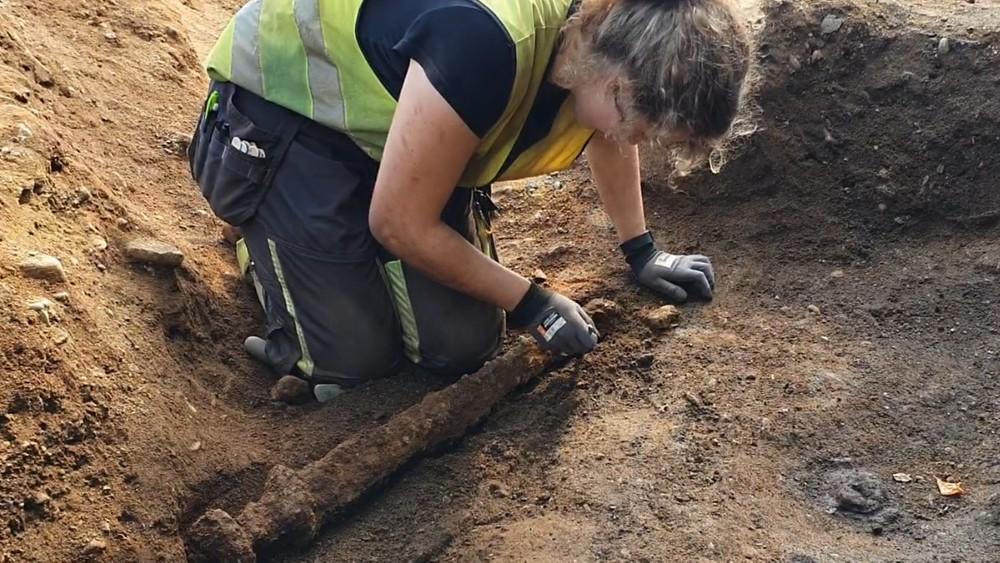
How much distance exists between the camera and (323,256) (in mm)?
2227

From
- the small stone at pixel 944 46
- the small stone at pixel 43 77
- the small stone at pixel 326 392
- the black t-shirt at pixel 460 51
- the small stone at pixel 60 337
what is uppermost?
the black t-shirt at pixel 460 51

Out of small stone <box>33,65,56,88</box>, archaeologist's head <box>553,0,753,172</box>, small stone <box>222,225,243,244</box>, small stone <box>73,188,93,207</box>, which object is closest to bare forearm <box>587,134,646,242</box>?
archaeologist's head <box>553,0,753,172</box>

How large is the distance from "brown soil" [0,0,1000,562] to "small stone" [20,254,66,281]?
2cm

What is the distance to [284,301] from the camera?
7.54 ft

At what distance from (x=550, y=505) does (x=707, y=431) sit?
0.35 metres

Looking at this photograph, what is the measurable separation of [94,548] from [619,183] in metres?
1.35

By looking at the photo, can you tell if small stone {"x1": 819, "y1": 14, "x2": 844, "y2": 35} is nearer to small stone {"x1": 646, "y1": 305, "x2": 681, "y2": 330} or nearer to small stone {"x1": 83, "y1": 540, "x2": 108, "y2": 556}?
small stone {"x1": 646, "y1": 305, "x2": 681, "y2": 330}

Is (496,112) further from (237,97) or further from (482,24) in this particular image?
(237,97)

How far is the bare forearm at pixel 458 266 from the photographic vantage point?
1.98m

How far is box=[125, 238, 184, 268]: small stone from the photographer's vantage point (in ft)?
7.36

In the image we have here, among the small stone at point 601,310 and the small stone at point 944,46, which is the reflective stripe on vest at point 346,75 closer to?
the small stone at point 601,310

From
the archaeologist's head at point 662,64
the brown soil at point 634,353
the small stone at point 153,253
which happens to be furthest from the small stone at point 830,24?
the small stone at point 153,253

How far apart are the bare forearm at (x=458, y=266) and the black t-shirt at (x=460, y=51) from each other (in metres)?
0.25

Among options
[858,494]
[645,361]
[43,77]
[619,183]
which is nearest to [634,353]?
[645,361]
